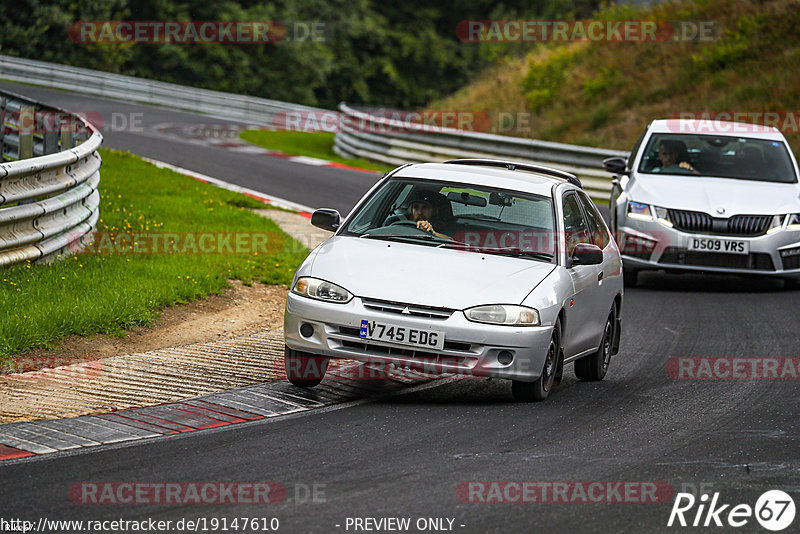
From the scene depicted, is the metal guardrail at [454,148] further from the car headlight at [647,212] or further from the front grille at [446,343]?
the front grille at [446,343]

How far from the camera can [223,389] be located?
8.15m

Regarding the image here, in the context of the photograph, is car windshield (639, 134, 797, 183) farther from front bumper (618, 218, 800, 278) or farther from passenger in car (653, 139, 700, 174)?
front bumper (618, 218, 800, 278)

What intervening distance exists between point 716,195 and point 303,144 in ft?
65.8

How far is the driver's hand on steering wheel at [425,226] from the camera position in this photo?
8852 mm

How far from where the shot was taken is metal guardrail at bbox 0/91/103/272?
34.1 ft

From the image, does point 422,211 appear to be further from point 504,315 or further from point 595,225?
point 595,225

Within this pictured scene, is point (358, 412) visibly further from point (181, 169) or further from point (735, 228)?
point (181, 169)

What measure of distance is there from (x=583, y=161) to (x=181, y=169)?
8274 mm

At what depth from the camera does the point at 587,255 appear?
8.67 m

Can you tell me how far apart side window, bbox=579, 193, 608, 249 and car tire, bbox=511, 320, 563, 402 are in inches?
68.0

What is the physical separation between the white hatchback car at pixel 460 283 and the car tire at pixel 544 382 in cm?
1

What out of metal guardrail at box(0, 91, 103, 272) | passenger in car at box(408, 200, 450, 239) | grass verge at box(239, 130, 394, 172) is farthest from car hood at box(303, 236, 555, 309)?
grass verge at box(239, 130, 394, 172)

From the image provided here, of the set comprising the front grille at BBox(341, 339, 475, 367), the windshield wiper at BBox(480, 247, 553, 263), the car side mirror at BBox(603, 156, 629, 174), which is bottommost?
the front grille at BBox(341, 339, 475, 367)

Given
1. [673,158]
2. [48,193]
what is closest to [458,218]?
[48,193]
